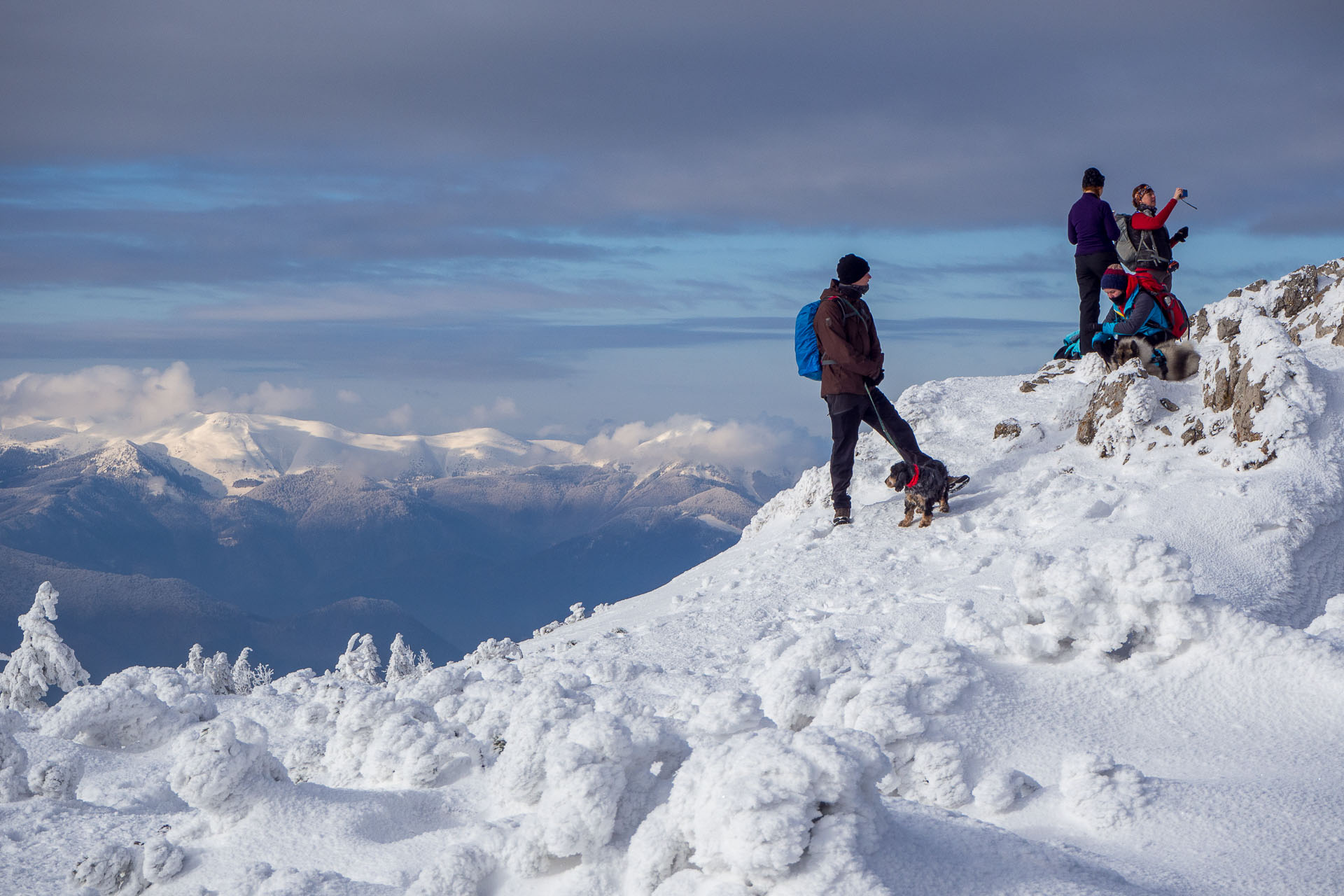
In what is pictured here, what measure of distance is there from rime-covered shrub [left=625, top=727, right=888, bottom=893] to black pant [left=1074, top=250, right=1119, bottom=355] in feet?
35.9

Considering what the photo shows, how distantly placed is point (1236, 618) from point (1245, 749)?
38.4 inches

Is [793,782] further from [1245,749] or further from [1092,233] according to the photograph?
[1092,233]

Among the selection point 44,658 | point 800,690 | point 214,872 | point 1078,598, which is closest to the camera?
point 214,872

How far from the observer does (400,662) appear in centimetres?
1368

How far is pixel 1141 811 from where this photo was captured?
3.69m

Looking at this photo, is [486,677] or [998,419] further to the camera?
[998,419]

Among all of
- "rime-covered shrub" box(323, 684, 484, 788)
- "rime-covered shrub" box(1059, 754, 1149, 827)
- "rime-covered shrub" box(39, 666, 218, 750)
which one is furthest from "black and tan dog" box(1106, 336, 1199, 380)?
"rime-covered shrub" box(39, 666, 218, 750)

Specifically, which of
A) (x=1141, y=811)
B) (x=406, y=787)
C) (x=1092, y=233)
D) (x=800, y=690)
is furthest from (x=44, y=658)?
(x=1092, y=233)

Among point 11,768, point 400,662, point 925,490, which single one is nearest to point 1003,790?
point 11,768

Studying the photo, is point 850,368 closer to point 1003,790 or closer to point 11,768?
point 1003,790

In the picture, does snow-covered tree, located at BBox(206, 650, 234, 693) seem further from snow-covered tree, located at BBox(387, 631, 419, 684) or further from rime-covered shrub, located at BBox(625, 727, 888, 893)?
rime-covered shrub, located at BBox(625, 727, 888, 893)

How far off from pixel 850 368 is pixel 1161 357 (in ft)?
14.7

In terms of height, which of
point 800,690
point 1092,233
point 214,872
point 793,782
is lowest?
point 214,872

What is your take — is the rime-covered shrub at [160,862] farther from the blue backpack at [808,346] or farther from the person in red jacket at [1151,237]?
the person in red jacket at [1151,237]
